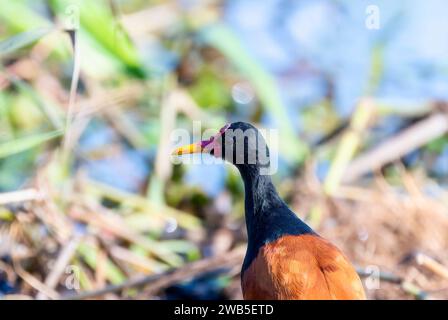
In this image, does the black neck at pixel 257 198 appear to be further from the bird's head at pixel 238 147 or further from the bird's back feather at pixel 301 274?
the bird's back feather at pixel 301 274

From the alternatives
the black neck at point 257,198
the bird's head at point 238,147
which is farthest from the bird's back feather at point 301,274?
the bird's head at point 238,147

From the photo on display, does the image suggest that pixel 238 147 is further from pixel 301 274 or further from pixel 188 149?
pixel 301 274

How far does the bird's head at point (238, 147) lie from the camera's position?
3031 millimetres

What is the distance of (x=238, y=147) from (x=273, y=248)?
44 centimetres

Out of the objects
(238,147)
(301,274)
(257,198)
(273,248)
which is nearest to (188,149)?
(238,147)

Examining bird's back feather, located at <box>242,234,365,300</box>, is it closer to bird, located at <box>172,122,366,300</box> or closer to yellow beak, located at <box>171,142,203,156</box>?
bird, located at <box>172,122,366,300</box>

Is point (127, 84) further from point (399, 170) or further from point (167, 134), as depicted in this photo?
point (399, 170)

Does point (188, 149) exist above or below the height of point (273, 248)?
above

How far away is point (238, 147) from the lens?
3082mm

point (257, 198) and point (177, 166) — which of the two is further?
point (177, 166)

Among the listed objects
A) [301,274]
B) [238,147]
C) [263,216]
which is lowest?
[301,274]
